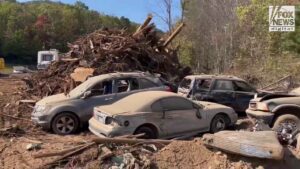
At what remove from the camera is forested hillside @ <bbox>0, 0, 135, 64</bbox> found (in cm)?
8975

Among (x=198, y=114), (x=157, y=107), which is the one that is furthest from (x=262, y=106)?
(x=157, y=107)

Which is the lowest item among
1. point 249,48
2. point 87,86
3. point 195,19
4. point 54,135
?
point 54,135

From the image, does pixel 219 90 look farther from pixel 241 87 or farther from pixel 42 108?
pixel 42 108

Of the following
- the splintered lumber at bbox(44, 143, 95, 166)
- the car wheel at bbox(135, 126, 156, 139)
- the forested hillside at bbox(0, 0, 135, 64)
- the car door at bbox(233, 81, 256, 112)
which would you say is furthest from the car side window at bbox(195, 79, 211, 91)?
the forested hillside at bbox(0, 0, 135, 64)

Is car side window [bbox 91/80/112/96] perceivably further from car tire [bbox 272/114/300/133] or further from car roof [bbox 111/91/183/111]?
car tire [bbox 272/114/300/133]

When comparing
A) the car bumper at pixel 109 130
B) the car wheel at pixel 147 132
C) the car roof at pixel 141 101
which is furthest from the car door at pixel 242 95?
the car bumper at pixel 109 130

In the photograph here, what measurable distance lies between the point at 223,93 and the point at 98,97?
4.73 metres

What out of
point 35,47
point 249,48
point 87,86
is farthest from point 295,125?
point 35,47

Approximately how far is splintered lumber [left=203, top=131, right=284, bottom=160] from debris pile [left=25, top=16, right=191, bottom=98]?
1012 centimetres

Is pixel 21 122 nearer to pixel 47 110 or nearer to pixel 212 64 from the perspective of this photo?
pixel 47 110

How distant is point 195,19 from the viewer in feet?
168

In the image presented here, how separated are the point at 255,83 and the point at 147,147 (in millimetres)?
16011

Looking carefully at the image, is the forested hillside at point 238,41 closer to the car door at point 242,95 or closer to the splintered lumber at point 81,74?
the car door at point 242,95

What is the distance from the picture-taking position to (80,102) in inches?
621
